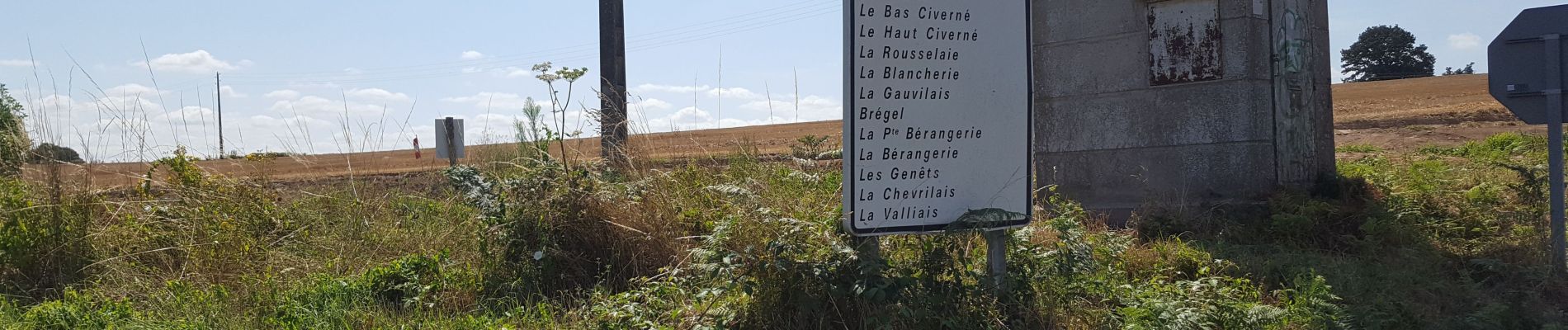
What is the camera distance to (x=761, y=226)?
4.61 meters

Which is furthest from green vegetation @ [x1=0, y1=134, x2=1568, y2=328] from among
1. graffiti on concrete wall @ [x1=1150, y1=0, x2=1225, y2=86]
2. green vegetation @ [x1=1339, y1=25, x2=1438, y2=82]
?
green vegetation @ [x1=1339, y1=25, x2=1438, y2=82]

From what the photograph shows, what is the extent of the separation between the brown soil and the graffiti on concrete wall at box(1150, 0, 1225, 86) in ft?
8.12

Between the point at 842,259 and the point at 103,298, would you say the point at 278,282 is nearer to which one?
the point at 103,298

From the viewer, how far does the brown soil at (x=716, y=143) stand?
22.9ft

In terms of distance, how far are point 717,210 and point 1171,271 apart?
216 cm

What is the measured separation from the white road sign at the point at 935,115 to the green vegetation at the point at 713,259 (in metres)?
0.18

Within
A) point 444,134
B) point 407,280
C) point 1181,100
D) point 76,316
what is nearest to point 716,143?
point 407,280

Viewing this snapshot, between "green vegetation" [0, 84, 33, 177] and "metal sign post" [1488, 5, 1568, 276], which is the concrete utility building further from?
"green vegetation" [0, 84, 33, 177]

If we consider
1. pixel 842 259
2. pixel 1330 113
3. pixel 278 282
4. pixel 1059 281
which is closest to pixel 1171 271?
pixel 1059 281

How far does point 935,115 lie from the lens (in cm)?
411

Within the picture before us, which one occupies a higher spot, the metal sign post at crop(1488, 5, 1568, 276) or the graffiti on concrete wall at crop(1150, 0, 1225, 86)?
the graffiti on concrete wall at crop(1150, 0, 1225, 86)

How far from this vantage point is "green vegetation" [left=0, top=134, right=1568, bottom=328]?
4.25 m

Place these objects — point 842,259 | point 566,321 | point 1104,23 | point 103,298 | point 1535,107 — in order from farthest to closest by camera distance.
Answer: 1. point 1104,23
2. point 103,298
3. point 1535,107
4. point 566,321
5. point 842,259

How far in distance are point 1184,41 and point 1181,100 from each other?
0.38 m
